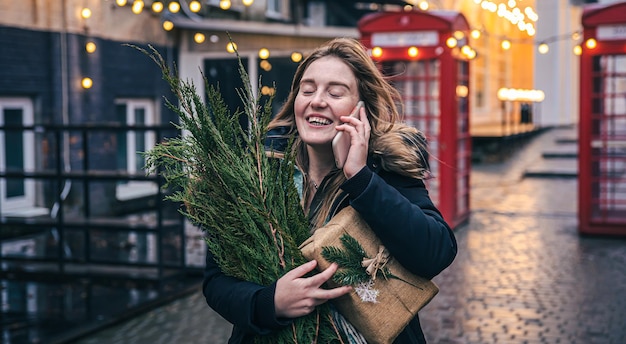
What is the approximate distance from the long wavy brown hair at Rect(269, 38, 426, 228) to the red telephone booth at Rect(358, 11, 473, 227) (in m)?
8.16

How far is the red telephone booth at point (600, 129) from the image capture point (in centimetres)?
1039

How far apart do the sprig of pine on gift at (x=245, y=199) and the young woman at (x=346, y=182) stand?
0.07 metres

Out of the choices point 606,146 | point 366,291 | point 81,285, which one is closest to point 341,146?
point 366,291

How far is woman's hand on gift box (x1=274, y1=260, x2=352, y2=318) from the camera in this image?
2.37 m

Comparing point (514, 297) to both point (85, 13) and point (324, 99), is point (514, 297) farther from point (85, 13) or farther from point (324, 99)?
point (85, 13)

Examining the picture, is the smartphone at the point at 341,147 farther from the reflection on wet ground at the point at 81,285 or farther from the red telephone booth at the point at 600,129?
the red telephone booth at the point at 600,129

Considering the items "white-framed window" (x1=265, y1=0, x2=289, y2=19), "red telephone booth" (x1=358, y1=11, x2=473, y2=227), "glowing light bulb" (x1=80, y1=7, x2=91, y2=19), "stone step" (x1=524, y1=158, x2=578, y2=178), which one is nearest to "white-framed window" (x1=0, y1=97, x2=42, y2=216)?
"glowing light bulb" (x1=80, y1=7, x2=91, y2=19)

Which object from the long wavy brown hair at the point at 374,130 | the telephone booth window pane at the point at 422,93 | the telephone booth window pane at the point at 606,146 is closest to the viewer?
the long wavy brown hair at the point at 374,130

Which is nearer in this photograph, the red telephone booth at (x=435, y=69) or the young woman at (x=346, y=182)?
the young woman at (x=346, y=182)

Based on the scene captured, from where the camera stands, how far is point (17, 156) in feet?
39.0

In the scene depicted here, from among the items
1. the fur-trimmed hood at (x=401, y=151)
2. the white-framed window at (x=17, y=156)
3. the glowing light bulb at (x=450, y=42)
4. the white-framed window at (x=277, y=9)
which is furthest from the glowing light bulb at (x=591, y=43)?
the white-framed window at (x=277, y=9)

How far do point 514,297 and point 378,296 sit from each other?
5.66m

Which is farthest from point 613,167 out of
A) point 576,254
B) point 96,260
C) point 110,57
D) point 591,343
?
point 110,57

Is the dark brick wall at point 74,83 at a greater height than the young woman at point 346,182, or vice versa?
the dark brick wall at point 74,83
